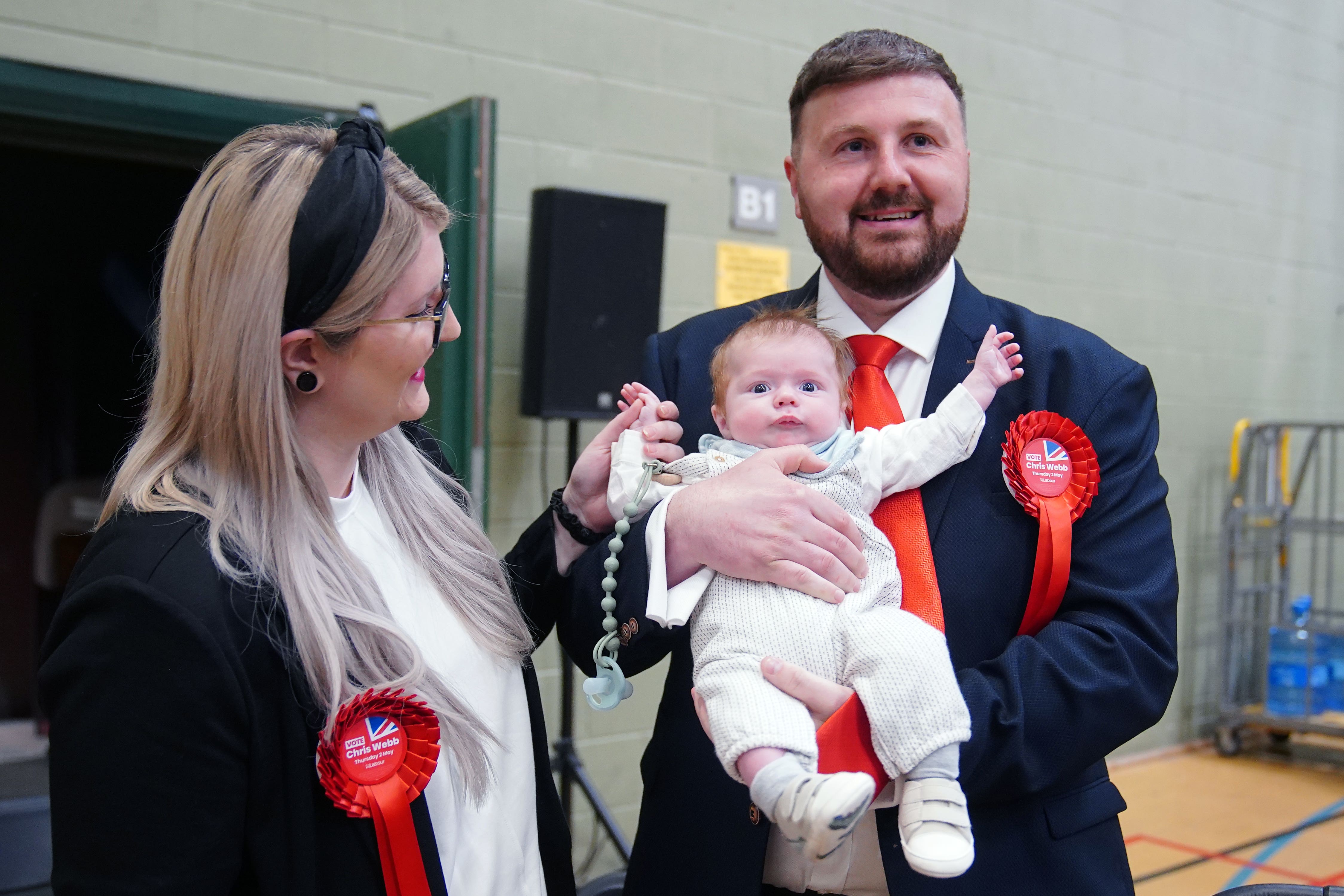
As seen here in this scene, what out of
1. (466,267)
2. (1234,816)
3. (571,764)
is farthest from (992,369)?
(1234,816)

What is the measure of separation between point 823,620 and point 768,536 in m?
0.13

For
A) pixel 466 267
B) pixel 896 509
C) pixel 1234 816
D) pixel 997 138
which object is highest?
pixel 997 138

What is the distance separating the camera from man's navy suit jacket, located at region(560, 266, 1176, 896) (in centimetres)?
124

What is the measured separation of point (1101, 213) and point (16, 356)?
15.5 feet

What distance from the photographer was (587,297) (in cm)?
305

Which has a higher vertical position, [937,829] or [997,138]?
[997,138]

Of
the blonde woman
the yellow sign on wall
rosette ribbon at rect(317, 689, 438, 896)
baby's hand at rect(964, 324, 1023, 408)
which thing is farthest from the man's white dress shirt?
the yellow sign on wall

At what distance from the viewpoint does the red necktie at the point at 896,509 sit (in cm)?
133

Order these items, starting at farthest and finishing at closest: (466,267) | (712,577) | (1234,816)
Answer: (1234,816)
(466,267)
(712,577)

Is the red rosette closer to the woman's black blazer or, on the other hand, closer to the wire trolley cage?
the woman's black blazer

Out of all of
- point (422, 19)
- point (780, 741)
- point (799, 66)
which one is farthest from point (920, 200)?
point (799, 66)

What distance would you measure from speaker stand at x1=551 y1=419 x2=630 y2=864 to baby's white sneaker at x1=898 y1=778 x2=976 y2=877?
1874 millimetres

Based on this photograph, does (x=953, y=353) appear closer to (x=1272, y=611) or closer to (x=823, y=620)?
(x=823, y=620)

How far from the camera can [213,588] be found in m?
1.06
